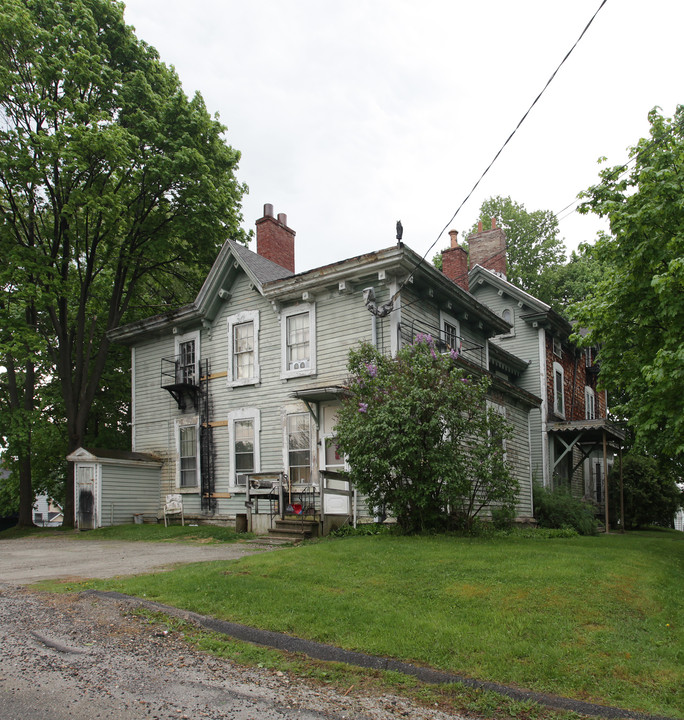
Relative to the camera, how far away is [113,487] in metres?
19.4

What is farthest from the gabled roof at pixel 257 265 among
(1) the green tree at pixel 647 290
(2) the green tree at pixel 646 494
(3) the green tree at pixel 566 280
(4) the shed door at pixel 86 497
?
(3) the green tree at pixel 566 280

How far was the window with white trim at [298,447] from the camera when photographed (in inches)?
658

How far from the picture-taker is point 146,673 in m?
5.00

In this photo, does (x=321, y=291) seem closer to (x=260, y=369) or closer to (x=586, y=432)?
(x=260, y=369)

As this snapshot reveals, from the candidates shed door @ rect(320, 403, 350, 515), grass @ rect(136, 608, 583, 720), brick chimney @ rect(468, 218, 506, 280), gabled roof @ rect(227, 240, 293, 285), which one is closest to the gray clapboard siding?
shed door @ rect(320, 403, 350, 515)

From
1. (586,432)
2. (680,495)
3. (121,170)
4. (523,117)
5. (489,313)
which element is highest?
(121,170)

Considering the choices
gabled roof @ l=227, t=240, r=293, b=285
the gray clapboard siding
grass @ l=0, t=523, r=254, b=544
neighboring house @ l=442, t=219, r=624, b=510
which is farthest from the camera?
neighboring house @ l=442, t=219, r=624, b=510

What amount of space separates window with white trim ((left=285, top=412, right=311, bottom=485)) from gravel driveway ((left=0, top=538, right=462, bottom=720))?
951 cm

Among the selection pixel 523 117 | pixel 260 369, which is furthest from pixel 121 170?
Answer: pixel 523 117

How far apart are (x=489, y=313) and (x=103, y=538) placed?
1281 cm

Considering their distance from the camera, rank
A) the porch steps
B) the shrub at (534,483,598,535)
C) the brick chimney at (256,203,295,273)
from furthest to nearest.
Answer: the brick chimney at (256,203,295,273) → the shrub at (534,483,598,535) → the porch steps

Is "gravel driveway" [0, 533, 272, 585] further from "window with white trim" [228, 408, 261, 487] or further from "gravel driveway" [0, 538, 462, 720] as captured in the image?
"window with white trim" [228, 408, 261, 487]

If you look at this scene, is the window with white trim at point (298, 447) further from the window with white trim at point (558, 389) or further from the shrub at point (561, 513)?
the window with white trim at point (558, 389)

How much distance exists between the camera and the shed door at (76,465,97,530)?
1902 centimetres
